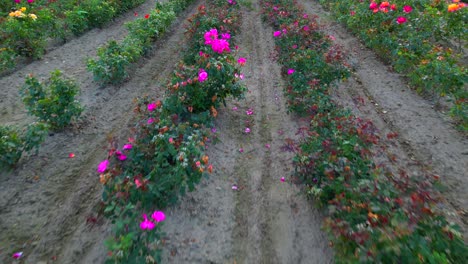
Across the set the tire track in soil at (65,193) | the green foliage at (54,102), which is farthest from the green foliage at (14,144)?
the green foliage at (54,102)

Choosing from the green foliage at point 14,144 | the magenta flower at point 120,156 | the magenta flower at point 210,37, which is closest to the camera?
the magenta flower at point 120,156

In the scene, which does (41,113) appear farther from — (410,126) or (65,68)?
(410,126)

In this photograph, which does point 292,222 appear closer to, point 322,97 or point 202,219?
point 202,219

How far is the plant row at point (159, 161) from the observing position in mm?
2418

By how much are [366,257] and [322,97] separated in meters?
2.45

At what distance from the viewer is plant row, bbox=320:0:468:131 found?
4.46 meters

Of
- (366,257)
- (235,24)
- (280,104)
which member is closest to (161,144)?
(366,257)

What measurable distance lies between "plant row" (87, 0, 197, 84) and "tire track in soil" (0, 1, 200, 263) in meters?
0.32

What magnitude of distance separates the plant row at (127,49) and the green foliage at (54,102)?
1.05m

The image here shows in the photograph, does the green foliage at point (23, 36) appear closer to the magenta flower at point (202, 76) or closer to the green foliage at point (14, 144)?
the green foliage at point (14, 144)

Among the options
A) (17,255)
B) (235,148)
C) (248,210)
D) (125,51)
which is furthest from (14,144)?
(125,51)

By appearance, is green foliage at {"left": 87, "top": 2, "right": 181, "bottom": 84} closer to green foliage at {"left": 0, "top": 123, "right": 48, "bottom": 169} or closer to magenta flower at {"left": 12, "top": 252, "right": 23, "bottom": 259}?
green foliage at {"left": 0, "top": 123, "right": 48, "bottom": 169}

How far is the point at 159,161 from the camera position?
296 cm

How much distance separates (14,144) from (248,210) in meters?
2.37
